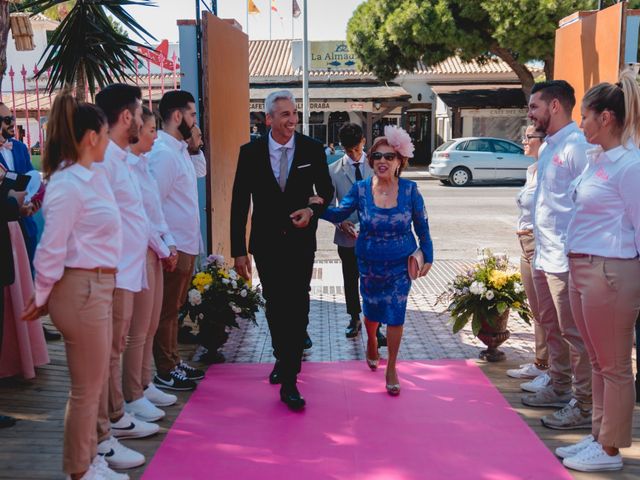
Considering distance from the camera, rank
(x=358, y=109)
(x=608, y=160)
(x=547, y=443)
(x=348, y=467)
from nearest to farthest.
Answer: (x=608, y=160)
(x=348, y=467)
(x=547, y=443)
(x=358, y=109)

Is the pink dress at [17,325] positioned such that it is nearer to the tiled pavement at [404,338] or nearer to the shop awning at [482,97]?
the tiled pavement at [404,338]

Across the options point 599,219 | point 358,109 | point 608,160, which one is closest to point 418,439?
point 599,219

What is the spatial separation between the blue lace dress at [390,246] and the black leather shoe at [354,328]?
1.41 metres

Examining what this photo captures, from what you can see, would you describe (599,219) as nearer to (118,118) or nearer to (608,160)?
(608,160)

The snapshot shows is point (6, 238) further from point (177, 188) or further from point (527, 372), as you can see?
point (527, 372)

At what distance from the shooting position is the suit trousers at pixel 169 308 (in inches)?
193

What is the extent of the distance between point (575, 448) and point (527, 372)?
1.33 m

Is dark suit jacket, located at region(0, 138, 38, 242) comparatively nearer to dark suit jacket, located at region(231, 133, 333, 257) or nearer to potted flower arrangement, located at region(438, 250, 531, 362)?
dark suit jacket, located at region(231, 133, 333, 257)

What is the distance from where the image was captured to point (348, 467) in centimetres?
373

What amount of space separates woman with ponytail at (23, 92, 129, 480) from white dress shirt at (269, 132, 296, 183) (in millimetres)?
1639

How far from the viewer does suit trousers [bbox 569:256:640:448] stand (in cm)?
342

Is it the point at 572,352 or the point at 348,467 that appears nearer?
the point at 348,467

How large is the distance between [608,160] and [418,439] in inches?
73.2

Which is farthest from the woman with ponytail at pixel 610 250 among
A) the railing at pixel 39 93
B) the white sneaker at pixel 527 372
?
the railing at pixel 39 93
